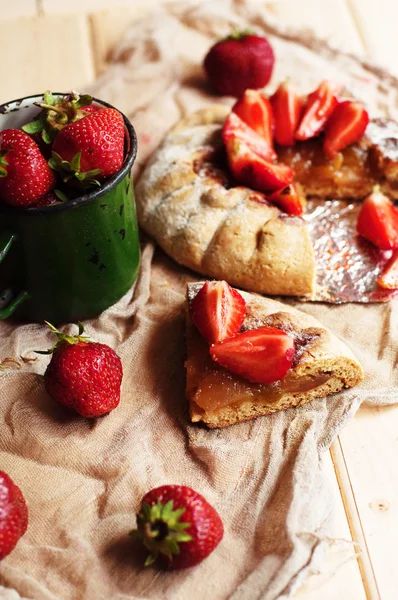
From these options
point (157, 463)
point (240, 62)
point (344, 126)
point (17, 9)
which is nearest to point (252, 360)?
point (157, 463)

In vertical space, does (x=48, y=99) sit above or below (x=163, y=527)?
above

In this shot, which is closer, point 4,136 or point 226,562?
point 226,562

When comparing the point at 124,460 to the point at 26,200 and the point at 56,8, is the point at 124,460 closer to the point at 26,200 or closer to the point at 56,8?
the point at 26,200

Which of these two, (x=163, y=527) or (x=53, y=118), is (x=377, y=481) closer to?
(x=163, y=527)

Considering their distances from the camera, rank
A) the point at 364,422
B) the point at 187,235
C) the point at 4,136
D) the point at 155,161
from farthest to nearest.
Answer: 1. the point at 155,161
2. the point at 187,235
3. the point at 364,422
4. the point at 4,136

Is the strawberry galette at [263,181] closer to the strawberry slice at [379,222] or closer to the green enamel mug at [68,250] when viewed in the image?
the strawberry slice at [379,222]

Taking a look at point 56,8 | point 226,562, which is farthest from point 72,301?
point 56,8
